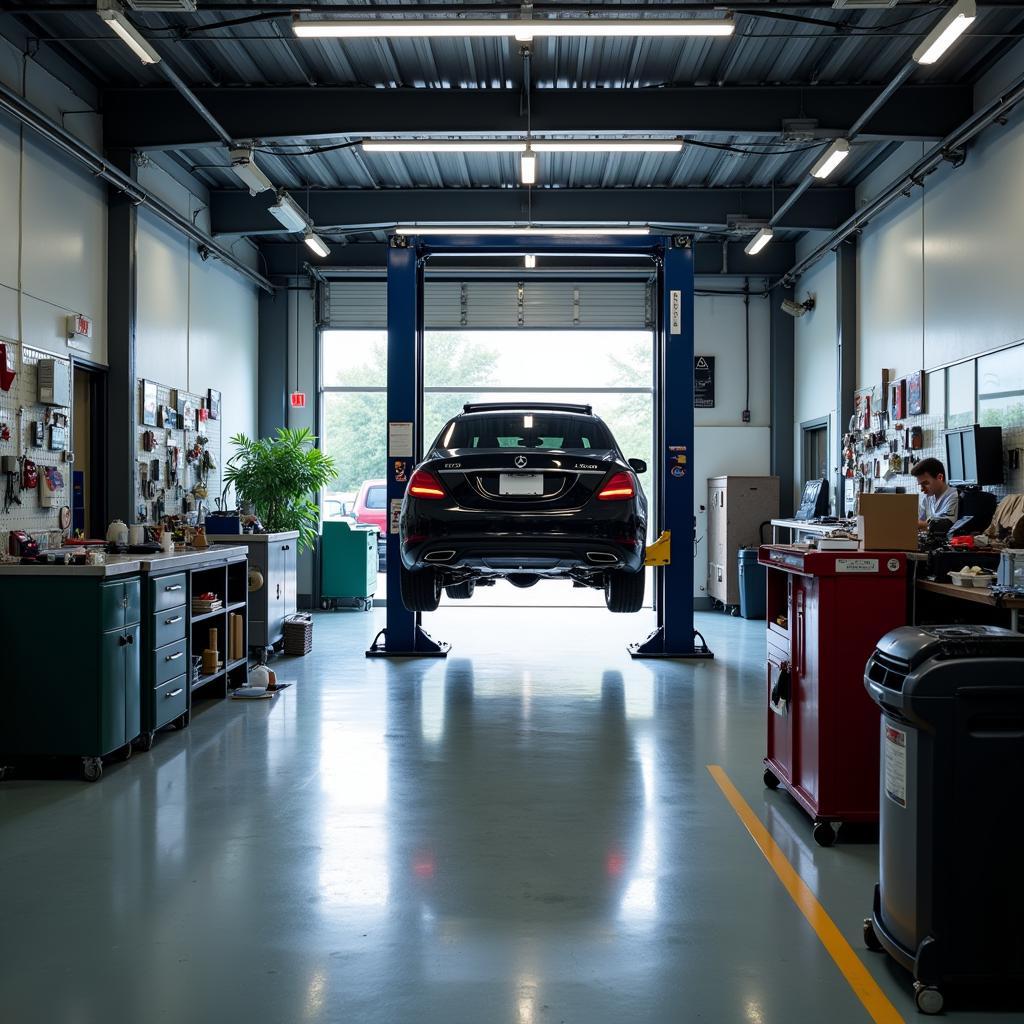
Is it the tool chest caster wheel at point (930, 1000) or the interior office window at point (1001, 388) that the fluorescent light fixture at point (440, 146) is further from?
the tool chest caster wheel at point (930, 1000)

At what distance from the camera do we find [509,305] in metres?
12.1

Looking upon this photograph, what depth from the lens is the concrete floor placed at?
7.68 ft

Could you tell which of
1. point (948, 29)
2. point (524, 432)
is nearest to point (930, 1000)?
point (524, 432)

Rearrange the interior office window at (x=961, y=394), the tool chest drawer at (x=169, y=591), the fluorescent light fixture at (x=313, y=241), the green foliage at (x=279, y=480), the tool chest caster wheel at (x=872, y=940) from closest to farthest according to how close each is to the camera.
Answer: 1. the tool chest caster wheel at (x=872, y=940)
2. the tool chest drawer at (x=169, y=591)
3. the interior office window at (x=961, y=394)
4. the fluorescent light fixture at (x=313, y=241)
5. the green foliage at (x=279, y=480)

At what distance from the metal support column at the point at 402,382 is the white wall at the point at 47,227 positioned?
230 cm

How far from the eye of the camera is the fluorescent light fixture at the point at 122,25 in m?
5.11

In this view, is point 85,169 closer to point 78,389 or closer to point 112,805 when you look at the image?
point 78,389

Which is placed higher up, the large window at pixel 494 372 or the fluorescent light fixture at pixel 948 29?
the fluorescent light fixture at pixel 948 29

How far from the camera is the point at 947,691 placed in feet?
7.50

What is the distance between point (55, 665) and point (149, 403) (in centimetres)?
429

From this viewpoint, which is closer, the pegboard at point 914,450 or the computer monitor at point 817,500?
the pegboard at point 914,450

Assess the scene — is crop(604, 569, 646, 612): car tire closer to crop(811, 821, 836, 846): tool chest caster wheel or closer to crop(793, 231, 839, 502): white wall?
crop(811, 821, 836, 846): tool chest caster wheel

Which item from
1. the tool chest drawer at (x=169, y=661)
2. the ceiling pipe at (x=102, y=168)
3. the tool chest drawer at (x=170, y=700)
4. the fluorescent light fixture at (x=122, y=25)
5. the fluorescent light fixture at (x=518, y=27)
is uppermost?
the fluorescent light fixture at (x=518, y=27)

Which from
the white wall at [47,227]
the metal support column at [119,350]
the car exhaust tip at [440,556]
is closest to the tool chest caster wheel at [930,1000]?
the car exhaust tip at [440,556]
